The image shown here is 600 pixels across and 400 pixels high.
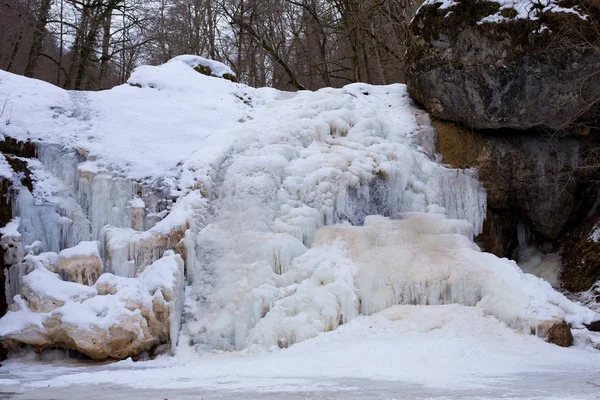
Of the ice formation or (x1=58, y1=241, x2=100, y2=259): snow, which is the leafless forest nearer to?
the ice formation

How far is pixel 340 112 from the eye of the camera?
37.6ft

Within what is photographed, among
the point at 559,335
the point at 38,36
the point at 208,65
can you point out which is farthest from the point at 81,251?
the point at 38,36

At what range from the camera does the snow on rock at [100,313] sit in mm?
7418

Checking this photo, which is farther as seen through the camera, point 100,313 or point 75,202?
point 75,202

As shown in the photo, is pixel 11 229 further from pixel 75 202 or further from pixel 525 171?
pixel 525 171

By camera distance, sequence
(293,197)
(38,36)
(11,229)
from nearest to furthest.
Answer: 1. (11,229)
2. (293,197)
3. (38,36)

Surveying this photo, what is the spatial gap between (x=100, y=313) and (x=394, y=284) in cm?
400

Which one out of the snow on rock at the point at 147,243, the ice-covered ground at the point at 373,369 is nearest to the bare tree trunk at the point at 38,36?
the snow on rock at the point at 147,243

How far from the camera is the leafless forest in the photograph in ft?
54.6

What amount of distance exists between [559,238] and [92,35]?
43.2ft

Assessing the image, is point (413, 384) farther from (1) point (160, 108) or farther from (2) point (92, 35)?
(2) point (92, 35)

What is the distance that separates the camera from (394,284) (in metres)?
8.52

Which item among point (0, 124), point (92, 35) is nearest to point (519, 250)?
point (0, 124)

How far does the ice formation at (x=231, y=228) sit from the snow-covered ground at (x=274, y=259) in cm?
3
